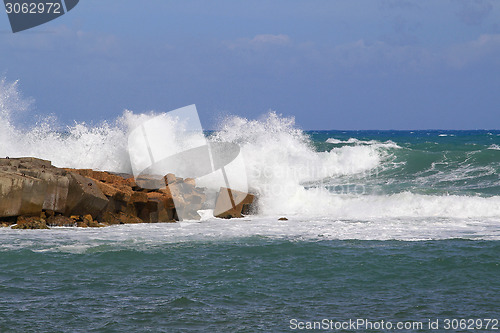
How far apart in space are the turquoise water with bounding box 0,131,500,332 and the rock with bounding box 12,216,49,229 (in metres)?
0.28

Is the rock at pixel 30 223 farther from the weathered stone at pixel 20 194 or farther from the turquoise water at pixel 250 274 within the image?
the turquoise water at pixel 250 274

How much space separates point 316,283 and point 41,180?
5407mm

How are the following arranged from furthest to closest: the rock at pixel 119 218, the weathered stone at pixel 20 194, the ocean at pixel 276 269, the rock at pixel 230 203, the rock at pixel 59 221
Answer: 1. the rock at pixel 230 203
2. the rock at pixel 119 218
3. the rock at pixel 59 221
4. the weathered stone at pixel 20 194
5. the ocean at pixel 276 269

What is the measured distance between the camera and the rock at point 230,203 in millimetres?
12953

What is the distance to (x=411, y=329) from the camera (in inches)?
233

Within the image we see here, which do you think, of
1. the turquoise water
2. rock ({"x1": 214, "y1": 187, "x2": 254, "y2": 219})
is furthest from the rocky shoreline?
the turquoise water

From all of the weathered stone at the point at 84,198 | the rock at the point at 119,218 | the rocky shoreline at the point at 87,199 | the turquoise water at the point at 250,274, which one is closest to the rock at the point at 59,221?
the rocky shoreline at the point at 87,199

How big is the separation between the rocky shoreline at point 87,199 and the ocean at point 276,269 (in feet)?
1.32

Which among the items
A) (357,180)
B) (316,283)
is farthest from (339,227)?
(357,180)

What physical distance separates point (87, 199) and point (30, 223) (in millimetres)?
1051

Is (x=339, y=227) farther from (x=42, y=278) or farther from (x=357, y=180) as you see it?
(x=357, y=180)

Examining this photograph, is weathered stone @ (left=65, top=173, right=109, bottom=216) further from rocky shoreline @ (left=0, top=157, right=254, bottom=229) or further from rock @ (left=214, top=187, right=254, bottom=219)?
rock @ (left=214, top=187, right=254, bottom=219)

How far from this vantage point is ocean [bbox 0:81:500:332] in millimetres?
6168

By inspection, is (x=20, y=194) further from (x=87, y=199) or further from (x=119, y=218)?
(x=119, y=218)
